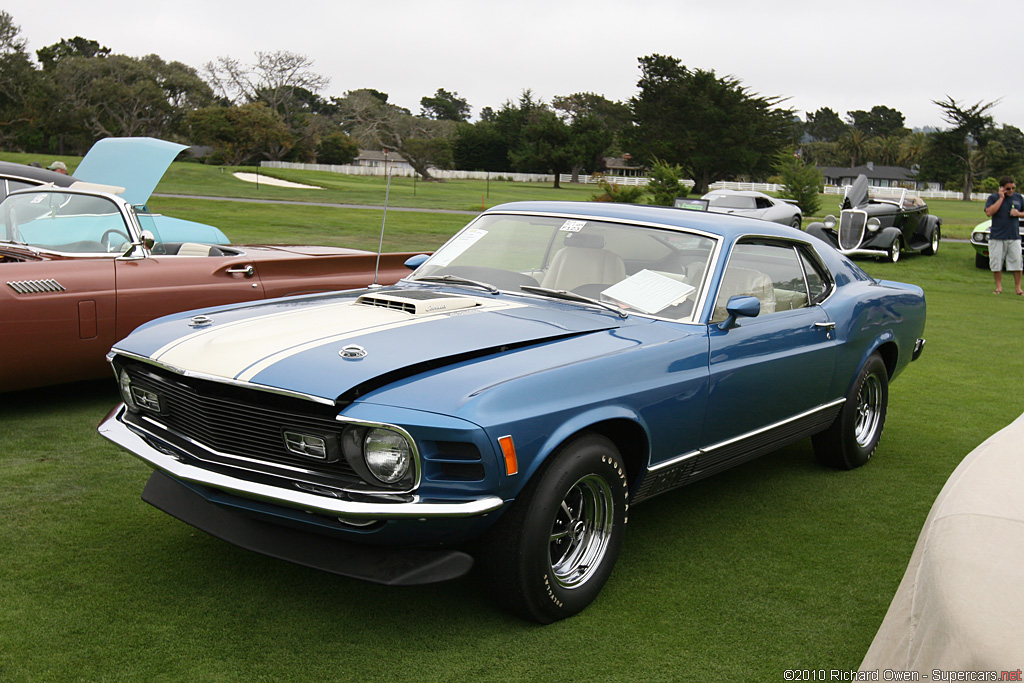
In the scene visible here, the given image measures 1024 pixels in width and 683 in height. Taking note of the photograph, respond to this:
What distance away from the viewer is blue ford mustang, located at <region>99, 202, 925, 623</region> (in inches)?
114

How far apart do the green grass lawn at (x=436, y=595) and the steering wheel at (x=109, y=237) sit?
131cm

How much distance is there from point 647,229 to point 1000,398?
173 inches

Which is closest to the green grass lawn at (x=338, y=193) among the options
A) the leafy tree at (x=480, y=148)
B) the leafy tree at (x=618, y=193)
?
the leafy tree at (x=618, y=193)

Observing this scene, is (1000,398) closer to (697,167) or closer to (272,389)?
(272,389)

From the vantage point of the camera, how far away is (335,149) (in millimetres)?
67375

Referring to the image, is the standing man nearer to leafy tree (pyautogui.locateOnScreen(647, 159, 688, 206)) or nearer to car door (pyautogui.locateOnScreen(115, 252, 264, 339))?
car door (pyautogui.locateOnScreen(115, 252, 264, 339))

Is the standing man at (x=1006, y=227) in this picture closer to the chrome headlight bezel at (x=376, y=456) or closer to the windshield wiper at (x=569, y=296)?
the windshield wiper at (x=569, y=296)

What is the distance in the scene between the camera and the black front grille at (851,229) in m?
18.6

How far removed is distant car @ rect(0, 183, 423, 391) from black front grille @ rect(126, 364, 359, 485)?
7.78 ft

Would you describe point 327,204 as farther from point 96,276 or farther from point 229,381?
point 229,381

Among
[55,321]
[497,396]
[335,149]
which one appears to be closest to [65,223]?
[55,321]

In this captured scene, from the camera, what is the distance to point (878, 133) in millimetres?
130125

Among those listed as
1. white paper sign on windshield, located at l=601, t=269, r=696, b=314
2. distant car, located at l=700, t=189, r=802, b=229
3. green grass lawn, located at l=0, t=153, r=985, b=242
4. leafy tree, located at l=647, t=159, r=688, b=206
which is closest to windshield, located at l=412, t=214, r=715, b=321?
white paper sign on windshield, located at l=601, t=269, r=696, b=314

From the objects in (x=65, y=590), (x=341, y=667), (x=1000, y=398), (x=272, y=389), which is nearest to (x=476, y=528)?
(x=341, y=667)
